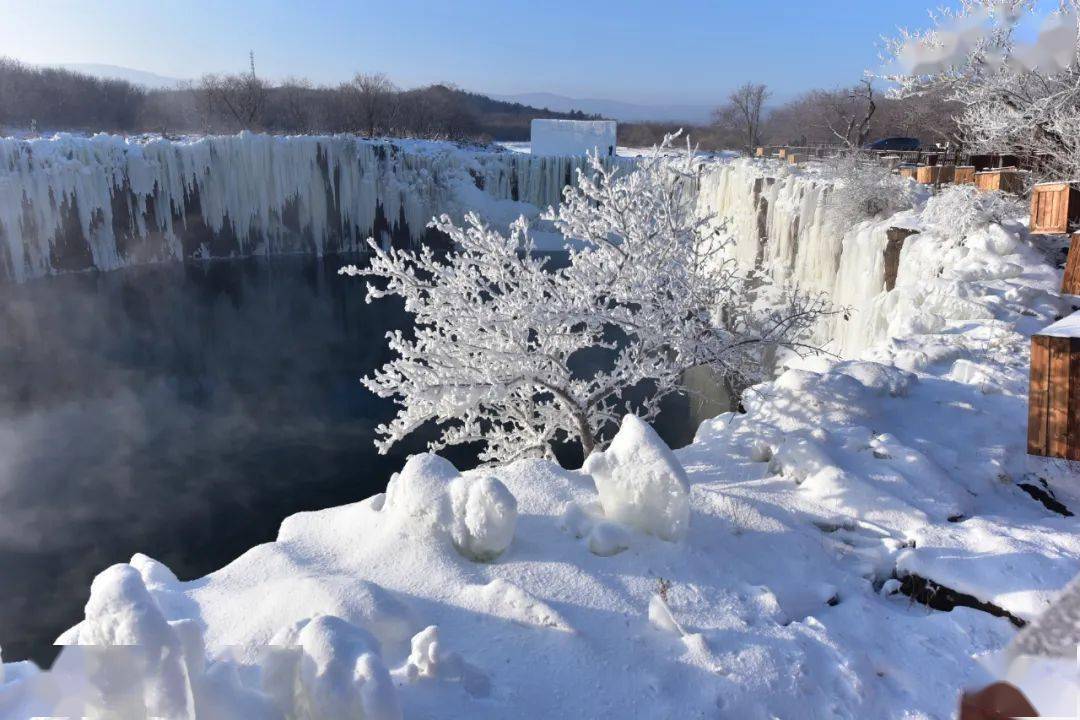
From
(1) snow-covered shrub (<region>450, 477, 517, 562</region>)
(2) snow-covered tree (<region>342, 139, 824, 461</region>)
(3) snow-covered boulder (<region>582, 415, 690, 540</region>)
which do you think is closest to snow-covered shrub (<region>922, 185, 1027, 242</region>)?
(2) snow-covered tree (<region>342, 139, 824, 461</region>)

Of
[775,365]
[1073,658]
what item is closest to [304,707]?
[1073,658]

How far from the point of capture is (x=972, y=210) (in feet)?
29.1

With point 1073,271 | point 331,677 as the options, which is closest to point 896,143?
point 1073,271

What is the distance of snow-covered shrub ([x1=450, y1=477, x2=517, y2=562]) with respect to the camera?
322 centimetres

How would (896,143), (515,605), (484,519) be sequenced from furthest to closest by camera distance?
(896,143), (484,519), (515,605)

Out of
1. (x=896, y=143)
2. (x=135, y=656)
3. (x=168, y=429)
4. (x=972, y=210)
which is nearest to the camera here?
(x=135, y=656)

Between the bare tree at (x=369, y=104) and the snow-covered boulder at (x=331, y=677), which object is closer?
the snow-covered boulder at (x=331, y=677)

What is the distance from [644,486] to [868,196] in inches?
472

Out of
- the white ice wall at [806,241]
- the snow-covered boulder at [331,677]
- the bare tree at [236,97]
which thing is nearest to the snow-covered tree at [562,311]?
the white ice wall at [806,241]

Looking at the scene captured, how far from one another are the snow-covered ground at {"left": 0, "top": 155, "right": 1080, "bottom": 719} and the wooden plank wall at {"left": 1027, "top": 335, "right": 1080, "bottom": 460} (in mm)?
625

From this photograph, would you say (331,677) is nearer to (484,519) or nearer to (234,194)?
(484,519)

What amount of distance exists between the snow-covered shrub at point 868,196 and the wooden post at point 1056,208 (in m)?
9.55

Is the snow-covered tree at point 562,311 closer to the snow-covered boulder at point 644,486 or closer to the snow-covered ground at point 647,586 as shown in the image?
the snow-covered ground at point 647,586

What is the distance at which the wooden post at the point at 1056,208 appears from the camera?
3.78m
